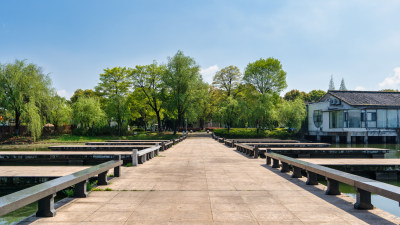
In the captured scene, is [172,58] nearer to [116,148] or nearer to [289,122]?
[289,122]

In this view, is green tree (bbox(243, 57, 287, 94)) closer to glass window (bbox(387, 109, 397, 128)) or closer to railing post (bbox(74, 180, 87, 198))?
glass window (bbox(387, 109, 397, 128))

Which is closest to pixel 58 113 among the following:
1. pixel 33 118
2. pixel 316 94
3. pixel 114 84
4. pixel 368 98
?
pixel 33 118

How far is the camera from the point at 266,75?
5516 centimetres

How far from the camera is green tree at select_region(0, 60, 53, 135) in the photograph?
38.1m

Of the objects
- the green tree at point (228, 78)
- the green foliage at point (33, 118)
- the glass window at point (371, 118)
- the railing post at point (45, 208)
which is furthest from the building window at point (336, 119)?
the green foliage at point (33, 118)

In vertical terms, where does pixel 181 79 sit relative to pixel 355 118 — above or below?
above

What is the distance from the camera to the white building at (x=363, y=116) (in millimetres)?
42406

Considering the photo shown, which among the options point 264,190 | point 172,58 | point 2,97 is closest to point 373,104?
point 172,58

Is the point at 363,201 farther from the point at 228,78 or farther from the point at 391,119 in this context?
the point at 228,78

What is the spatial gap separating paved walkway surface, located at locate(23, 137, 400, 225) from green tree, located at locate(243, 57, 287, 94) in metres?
47.7

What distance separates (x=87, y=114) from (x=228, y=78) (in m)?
33.9

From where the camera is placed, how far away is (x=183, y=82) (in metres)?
49.7

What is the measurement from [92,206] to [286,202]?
4.85 meters

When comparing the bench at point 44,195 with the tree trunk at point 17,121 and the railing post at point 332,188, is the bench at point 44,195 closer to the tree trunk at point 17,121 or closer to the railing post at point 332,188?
the railing post at point 332,188
